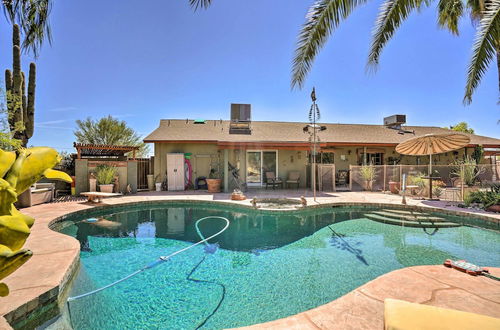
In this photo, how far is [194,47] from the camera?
11344 millimetres

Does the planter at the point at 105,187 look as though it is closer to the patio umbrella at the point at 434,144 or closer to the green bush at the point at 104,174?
the green bush at the point at 104,174

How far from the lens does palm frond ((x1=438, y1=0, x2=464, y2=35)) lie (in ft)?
23.4

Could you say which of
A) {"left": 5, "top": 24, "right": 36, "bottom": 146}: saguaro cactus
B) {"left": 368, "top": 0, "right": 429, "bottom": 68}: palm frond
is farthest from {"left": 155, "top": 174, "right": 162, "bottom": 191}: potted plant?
{"left": 368, "top": 0, "right": 429, "bottom": 68}: palm frond

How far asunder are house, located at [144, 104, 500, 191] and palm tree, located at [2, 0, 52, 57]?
27.7 feet

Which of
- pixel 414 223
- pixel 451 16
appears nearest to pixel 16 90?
pixel 414 223

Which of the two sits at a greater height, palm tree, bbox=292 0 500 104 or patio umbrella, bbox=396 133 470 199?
palm tree, bbox=292 0 500 104

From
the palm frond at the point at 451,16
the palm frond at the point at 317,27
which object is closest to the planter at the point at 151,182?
the palm frond at the point at 317,27

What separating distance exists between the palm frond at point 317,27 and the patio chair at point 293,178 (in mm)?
9411

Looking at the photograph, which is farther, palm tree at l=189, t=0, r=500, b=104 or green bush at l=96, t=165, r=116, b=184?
green bush at l=96, t=165, r=116, b=184

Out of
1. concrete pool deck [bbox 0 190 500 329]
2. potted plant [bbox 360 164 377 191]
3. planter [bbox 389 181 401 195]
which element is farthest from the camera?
potted plant [bbox 360 164 377 191]

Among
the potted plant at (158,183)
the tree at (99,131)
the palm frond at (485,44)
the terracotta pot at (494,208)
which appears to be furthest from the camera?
the tree at (99,131)

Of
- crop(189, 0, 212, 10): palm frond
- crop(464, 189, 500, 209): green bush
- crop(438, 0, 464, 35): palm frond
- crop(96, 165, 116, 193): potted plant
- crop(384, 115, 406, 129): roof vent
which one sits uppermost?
crop(438, 0, 464, 35): palm frond

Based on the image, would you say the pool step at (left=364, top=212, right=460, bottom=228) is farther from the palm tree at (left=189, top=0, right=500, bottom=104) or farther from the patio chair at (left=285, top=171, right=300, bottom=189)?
the patio chair at (left=285, top=171, right=300, bottom=189)

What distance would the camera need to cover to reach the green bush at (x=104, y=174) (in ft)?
36.8
